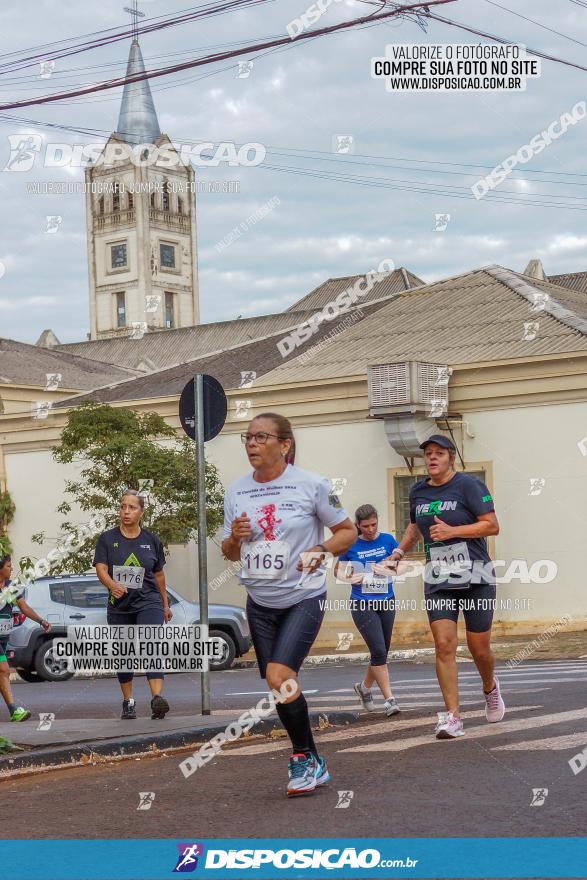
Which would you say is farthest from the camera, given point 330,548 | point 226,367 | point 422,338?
point 226,367

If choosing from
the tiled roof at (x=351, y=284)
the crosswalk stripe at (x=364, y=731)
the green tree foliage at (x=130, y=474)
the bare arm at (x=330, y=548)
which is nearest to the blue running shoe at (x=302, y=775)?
the bare arm at (x=330, y=548)

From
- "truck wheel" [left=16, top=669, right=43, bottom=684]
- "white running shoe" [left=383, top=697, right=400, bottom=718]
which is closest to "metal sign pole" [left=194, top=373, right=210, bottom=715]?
"white running shoe" [left=383, top=697, right=400, bottom=718]

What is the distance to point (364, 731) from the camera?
10672mm

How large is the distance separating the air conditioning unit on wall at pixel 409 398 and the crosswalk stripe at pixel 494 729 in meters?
15.2

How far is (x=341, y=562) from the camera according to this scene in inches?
473

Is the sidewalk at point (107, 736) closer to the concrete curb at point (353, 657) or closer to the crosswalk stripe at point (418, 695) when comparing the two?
the crosswalk stripe at point (418, 695)

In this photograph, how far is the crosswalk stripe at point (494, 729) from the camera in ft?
30.9

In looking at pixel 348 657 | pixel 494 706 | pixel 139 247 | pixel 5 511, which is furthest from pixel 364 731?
pixel 139 247

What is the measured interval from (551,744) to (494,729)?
99cm

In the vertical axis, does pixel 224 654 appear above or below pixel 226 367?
below

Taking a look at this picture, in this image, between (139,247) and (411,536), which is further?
(139,247)

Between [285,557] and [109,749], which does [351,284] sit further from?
[285,557]

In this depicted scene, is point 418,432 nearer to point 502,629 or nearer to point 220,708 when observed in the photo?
point 502,629

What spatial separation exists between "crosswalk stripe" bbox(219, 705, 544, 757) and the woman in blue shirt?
49 cm
